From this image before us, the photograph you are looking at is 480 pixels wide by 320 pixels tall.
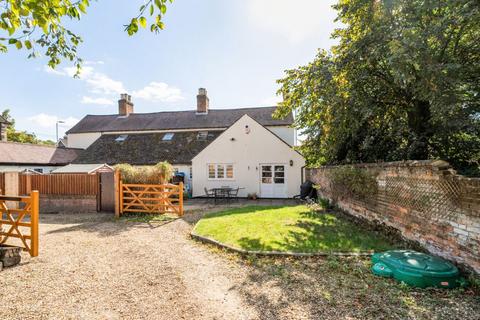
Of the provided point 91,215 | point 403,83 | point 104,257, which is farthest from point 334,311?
point 91,215

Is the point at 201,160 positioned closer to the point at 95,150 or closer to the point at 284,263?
the point at 95,150

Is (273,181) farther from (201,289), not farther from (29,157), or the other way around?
(29,157)

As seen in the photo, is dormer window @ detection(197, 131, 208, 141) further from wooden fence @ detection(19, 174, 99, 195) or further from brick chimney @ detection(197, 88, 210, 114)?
wooden fence @ detection(19, 174, 99, 195)

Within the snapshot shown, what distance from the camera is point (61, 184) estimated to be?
13648mm

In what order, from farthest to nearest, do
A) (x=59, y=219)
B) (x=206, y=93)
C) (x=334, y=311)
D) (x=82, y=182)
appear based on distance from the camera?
(x=206, y=93) < (x=82, y=182) < (x=59, y=219) < (x=334, y=311)

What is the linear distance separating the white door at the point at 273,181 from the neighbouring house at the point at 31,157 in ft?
57.9

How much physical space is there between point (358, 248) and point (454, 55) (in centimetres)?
719

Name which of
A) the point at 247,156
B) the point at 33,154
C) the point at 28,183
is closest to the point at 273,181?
the point at 247,156

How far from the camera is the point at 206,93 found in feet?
89.0

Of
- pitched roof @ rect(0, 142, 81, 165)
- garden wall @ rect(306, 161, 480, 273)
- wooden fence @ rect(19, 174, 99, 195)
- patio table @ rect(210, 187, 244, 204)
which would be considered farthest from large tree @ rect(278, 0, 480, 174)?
pitched roof @ rect(0, 142, 81, 165)

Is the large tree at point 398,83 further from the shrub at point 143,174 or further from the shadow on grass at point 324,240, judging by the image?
the shrub at point 143,174

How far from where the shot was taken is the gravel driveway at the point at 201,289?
3.98 m

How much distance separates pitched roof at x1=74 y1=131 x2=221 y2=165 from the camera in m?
21.6

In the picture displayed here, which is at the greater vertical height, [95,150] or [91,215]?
[95,150]
